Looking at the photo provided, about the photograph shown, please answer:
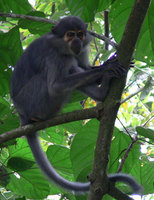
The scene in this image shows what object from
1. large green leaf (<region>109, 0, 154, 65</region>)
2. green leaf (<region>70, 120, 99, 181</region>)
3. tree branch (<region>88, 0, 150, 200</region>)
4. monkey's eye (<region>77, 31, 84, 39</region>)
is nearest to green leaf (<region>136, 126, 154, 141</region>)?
tree branch (<region>88, 0, 150, 200</region>)

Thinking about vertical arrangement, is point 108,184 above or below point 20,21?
below

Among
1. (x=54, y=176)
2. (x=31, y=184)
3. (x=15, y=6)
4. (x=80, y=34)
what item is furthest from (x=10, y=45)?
(x=31, y=184)

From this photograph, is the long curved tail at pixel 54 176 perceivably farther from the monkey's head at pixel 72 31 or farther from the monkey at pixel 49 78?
the monkey's head at pixel 72 31

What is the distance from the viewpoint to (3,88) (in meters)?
3.95

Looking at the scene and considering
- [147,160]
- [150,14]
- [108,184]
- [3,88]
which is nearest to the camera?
[108,184]

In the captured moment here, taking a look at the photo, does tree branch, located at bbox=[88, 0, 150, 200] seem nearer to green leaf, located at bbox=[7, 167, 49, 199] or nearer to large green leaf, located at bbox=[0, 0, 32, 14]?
green leaf, located at bbox=[7, 167, 49, 199]

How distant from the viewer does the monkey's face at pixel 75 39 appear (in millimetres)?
3801

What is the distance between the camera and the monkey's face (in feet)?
12.5

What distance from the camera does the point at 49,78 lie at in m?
3.60

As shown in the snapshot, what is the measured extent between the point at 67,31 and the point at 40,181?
1914 millimetres

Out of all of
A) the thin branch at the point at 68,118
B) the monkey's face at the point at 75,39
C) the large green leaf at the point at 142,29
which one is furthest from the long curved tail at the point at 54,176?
the large green leaf at the point at 142,29

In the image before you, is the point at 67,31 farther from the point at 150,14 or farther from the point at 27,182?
the point at 27,182

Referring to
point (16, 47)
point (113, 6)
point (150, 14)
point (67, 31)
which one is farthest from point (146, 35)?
point (16, 47)

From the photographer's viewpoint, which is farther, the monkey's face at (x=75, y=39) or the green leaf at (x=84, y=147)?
the monkey's face at (x=75, y=39)
